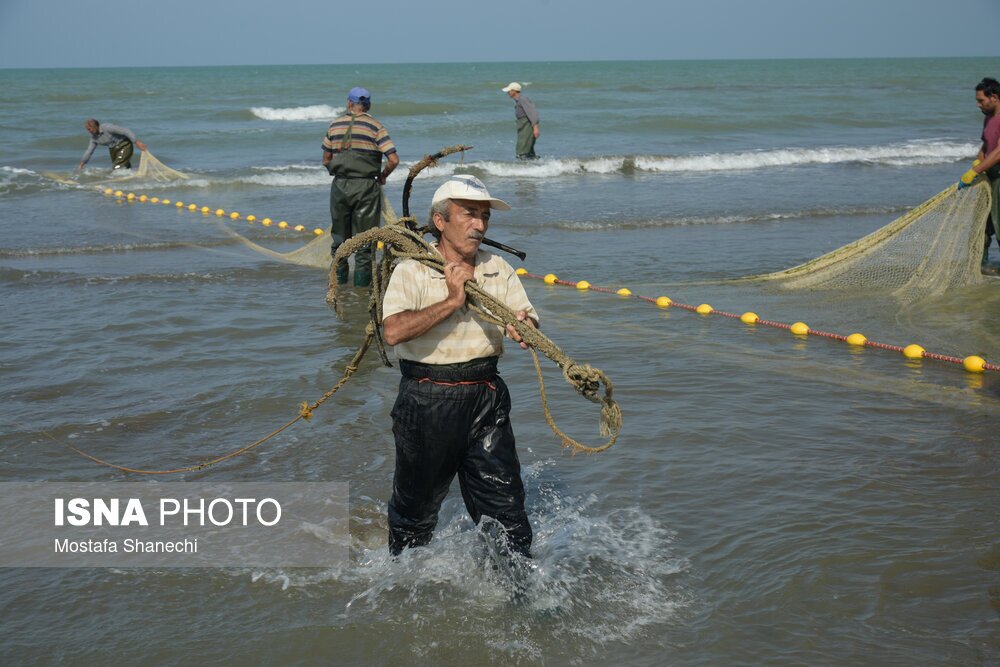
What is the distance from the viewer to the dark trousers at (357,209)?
8.62m

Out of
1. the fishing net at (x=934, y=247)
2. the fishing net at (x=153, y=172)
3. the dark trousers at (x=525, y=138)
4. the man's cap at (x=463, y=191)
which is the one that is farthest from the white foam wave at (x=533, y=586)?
the dark trousers at (x=525, y=138)

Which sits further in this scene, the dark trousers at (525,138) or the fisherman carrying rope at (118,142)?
the dark trousers at (525,138)

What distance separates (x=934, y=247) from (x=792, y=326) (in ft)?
5.53

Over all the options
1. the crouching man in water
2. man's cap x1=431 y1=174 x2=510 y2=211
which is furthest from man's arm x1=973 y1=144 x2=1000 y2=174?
man's cap x1=431 y1=174 x2=510 y2=211

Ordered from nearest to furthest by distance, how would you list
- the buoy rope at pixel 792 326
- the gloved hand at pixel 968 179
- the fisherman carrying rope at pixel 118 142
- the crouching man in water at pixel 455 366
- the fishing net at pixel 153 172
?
the crouching man in water at pixel 455 366 < the buoy rope at pixel 792 326 < the gloved hand at pixel 968 179 < the fishing net at pixel 153 172 < the fisherman carrying rope at pixel 118 142

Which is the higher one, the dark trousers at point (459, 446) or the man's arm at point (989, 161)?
the man's arm at point (989, 161)

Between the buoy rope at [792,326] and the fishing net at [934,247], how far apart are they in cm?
116

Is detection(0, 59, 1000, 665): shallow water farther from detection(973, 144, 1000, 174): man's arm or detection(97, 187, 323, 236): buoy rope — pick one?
detection(973, 144, 1000, 174): man's arm

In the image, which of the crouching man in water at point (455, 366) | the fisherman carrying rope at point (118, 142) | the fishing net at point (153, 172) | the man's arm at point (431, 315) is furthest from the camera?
the fisherman carrying rope at point (118, 142)

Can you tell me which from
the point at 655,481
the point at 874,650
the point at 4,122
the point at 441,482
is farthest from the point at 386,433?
the point at 4,122

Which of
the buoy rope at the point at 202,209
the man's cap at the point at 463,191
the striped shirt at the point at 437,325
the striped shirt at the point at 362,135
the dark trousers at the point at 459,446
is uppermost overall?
the striped shirt at the point at 362,135

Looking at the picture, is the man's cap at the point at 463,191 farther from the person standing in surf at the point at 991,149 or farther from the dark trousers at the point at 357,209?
the person standing in surf at the point at 991,149

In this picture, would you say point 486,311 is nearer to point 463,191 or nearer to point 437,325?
point 437,325

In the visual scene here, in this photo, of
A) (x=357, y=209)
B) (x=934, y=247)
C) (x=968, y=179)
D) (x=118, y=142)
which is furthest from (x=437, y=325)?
(x=118, y=142)
